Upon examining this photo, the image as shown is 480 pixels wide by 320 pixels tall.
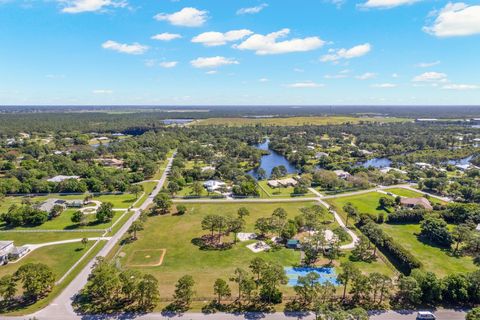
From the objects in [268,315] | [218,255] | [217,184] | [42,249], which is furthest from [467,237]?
[42,249]

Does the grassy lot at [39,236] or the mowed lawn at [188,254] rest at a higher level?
the grassy lot at [39,236]

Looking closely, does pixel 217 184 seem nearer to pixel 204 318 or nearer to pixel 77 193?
pixel 77 193

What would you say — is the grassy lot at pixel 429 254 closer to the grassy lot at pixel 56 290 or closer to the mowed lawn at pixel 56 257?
the grassy lot at pixel 56 290

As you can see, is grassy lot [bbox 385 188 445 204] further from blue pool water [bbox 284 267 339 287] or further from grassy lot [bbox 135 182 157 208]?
grassy lot [bbox 135 182 157 208]

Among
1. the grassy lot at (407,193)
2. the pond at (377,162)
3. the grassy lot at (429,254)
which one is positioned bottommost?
the grassy lot at (429,254)

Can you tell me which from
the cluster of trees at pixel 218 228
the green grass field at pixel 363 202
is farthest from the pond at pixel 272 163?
the cluster of trees at pixel 218 228

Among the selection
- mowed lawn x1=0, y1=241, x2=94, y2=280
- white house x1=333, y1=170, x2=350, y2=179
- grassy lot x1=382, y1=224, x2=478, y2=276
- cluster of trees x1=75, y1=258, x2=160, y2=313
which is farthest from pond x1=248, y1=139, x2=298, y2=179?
cluster of trees x1=75, y1=258, x2=160, y2=313

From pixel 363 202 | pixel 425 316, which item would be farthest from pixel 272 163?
pixel 425 316
